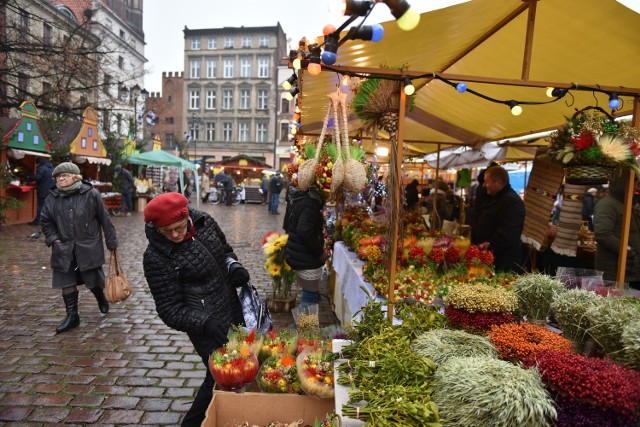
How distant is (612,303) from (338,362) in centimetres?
151

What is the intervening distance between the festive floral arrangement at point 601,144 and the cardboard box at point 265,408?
2469 millimetres

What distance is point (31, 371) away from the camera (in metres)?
4.06

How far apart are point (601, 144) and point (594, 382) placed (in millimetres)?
2027

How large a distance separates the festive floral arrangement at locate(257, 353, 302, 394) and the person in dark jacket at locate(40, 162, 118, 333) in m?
3.36

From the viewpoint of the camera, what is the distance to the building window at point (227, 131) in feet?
168

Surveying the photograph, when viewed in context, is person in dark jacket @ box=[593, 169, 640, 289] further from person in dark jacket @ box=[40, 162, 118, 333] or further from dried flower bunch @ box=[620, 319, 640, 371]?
person in dark jacket @ box=[40, 162, 118, 333]

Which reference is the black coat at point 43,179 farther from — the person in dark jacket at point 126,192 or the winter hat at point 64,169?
the winter hat at point 64,169

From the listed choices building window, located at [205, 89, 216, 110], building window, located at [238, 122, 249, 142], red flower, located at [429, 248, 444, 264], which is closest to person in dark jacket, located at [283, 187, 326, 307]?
red flower, located at [429, 248, 444, 264]

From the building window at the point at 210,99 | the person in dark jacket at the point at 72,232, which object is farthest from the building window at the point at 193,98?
the person in dark jacket at the point at 72,232

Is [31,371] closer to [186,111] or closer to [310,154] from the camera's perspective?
[310,154]

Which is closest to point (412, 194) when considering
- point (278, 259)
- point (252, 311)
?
point (278, 259)

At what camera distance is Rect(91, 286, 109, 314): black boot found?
5.65 m

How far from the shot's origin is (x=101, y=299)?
573 centimetres

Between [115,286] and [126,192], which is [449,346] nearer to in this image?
[115,286]
